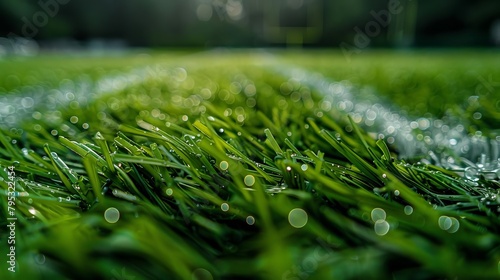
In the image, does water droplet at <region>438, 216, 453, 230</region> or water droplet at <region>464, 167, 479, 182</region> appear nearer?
water droplet at <region>438, 216, 453, 230</region>

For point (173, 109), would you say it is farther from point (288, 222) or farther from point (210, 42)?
point (210, 42)

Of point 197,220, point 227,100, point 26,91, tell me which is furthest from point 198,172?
point 26,91

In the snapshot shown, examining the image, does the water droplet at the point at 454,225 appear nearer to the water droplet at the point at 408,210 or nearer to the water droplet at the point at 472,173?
the water droplet at the point at 408,210

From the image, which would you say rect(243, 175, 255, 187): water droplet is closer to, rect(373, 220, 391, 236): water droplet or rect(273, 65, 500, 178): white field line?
rect(373, 220, 391, 236): water droplet

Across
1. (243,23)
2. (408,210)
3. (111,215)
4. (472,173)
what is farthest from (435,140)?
(243,23)

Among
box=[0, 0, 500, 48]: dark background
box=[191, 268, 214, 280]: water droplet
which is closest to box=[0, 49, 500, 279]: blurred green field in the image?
box=[191, 268, 214, 280]: water droplet

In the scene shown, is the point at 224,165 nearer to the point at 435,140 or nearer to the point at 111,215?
the point at 111,215

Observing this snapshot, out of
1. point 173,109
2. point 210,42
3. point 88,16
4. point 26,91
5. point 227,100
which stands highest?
point 173,109
